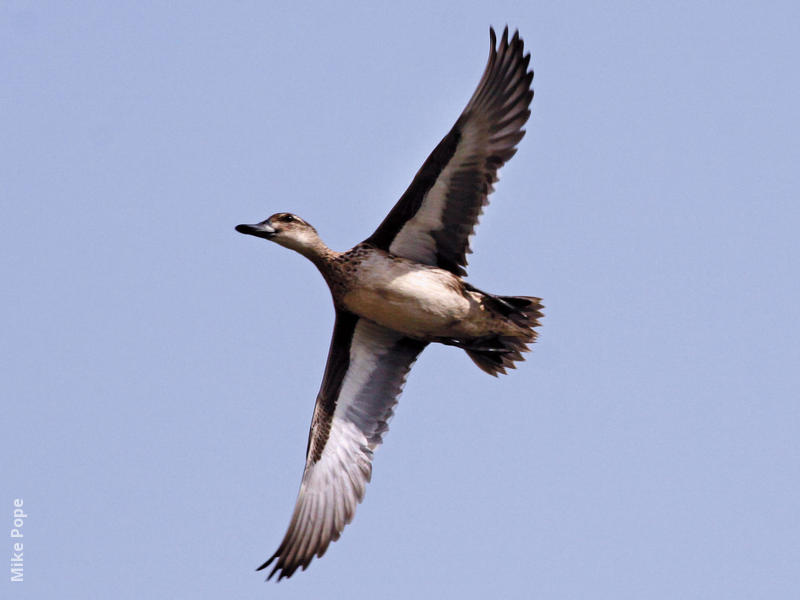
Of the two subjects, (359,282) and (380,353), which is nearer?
(359,282)

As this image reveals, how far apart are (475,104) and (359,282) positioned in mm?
1784

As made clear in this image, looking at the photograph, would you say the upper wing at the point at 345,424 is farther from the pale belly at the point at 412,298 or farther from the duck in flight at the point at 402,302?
the pale belly at the point at 412,298

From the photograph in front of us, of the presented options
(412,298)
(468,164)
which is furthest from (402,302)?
(468,164)

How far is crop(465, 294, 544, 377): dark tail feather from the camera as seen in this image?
1109 cm

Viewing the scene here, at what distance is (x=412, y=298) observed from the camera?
10.7 metres

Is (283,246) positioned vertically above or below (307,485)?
above

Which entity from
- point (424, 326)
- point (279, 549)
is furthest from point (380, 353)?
point (279, 549)

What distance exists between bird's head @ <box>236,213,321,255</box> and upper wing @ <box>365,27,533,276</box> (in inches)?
23.0

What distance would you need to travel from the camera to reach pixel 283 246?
11273 millimetres

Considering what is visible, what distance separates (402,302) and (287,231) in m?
1.27

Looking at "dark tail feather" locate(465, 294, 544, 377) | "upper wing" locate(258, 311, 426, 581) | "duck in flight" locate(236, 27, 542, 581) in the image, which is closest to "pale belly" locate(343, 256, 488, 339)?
"duck in flight" locate(236, 27, 542, 581)

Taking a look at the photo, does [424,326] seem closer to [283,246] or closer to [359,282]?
[359,282]

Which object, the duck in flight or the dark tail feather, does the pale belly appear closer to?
the duck in flight

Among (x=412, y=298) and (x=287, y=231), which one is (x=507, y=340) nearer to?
(x=412, y=298)
